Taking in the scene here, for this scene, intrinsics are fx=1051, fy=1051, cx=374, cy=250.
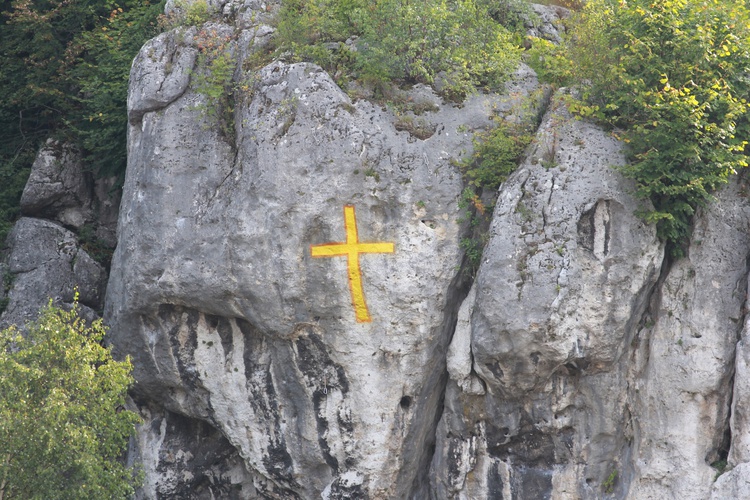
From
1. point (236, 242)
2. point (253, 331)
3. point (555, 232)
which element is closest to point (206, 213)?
point (236, 242)

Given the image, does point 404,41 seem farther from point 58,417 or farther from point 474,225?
point 58,417

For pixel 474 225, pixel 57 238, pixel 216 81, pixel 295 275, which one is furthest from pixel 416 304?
pixel 57 238

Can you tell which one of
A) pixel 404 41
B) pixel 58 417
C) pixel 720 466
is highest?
pixel 404 41

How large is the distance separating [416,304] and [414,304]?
0.10 feet

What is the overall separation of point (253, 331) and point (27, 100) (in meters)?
8.34

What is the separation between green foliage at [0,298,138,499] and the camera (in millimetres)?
14031

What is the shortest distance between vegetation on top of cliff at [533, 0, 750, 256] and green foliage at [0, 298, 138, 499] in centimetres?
794

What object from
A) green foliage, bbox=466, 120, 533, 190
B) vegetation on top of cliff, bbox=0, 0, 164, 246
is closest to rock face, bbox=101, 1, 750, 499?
green foliage, bbox=466, 120, 533, 190

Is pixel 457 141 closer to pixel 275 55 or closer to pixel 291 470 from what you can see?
pixel 275 55

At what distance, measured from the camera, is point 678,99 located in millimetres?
14297

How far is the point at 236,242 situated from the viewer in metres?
15.5

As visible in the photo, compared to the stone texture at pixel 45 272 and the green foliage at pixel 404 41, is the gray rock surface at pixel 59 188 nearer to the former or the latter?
the stone texture at pixel 45 272

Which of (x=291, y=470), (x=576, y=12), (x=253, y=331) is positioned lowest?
(x=291, y=470)

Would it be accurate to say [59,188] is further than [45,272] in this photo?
Yes
